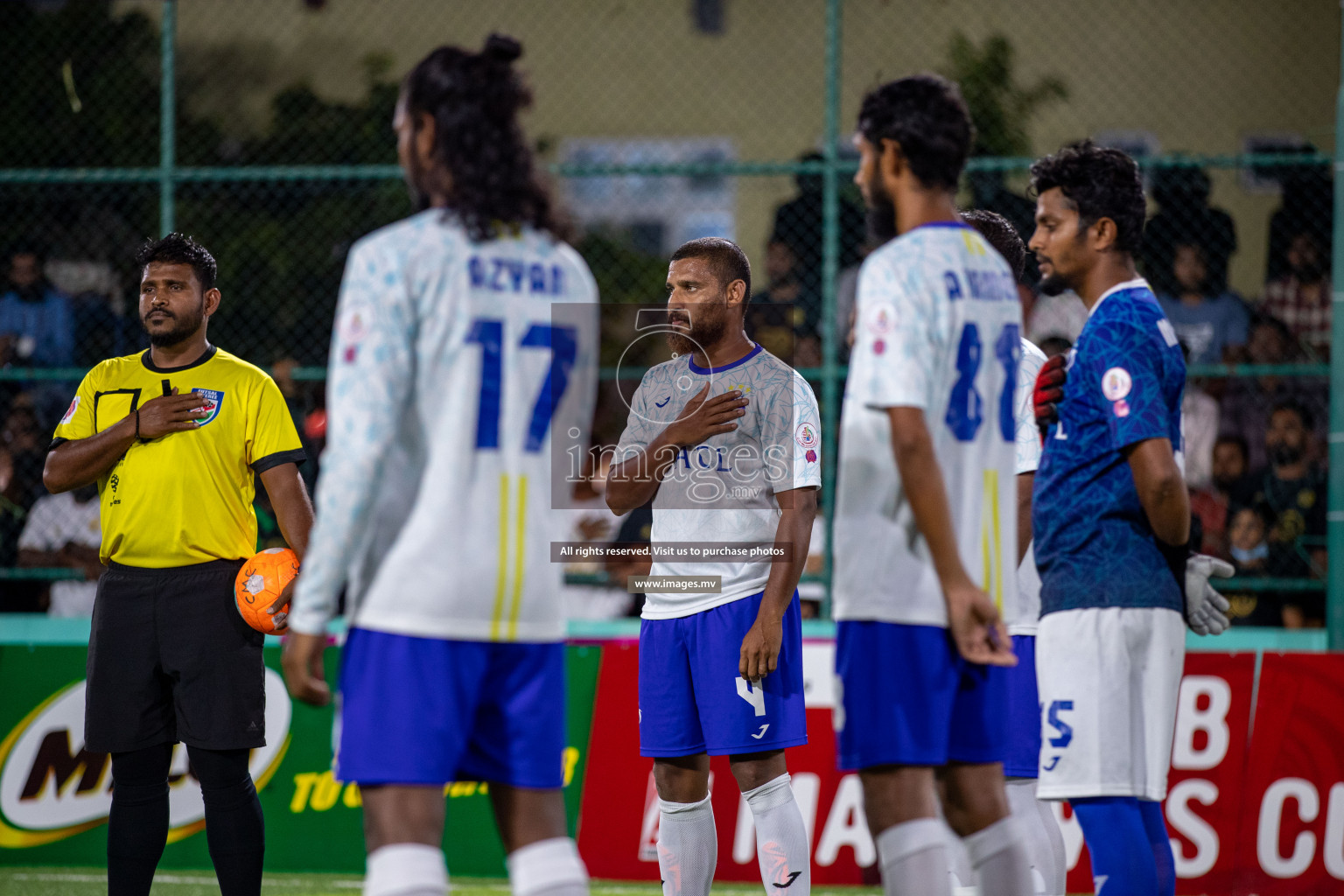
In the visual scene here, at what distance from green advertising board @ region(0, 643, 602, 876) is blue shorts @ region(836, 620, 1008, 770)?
12.2 ft

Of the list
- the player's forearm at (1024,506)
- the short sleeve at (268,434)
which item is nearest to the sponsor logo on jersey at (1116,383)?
the player's forearm at (1024,506)

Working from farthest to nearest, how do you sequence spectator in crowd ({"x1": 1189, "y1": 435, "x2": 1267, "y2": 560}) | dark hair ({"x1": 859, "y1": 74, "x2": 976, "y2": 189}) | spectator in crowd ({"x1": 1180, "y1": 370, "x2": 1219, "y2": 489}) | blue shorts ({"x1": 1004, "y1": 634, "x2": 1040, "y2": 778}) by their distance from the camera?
spectator in crowd ({"x1": 1180, "y1": 370, "x2": 1219, "y2": 489})
spectator in crowd ({"x1": 1189, "y1": 435, "x2": 1267, "y2": 560})
blue shorts ({"x1": 1004, "y1": 634, "x2": 1040, "y2": 778})
dark hair ({"x1": 859, "y1": 74, "x2": 976, "y2": 189})

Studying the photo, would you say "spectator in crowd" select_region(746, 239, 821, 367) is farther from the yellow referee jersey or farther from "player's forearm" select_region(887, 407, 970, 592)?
"player's forearm" select_region(887, 407, 970, 592)

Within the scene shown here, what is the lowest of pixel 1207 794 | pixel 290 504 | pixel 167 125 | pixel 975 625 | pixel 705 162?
pixel 1207 794

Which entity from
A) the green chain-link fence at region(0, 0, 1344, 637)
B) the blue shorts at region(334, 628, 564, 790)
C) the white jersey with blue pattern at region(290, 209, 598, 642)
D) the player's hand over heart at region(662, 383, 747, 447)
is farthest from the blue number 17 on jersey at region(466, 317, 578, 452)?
the green chain-link fence at region(0, 0, 1344, 637)

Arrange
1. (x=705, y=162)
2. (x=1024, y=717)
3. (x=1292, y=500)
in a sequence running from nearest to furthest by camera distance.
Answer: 1. (x=1024, y=717)
2. (x=1292, y=500)
3. (x=705, y=162)

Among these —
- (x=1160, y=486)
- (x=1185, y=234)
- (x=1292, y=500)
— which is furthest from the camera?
(x=1185, y=234)

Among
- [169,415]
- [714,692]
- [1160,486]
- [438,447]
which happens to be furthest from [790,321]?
[438,447]

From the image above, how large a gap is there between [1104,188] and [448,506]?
2.02m

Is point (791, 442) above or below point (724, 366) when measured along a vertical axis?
below

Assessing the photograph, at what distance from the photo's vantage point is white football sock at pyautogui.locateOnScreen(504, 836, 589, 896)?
3.02 m

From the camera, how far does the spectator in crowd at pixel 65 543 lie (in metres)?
8.08

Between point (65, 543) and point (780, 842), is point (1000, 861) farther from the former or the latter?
point (65, 543)

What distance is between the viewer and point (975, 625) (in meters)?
3.18
